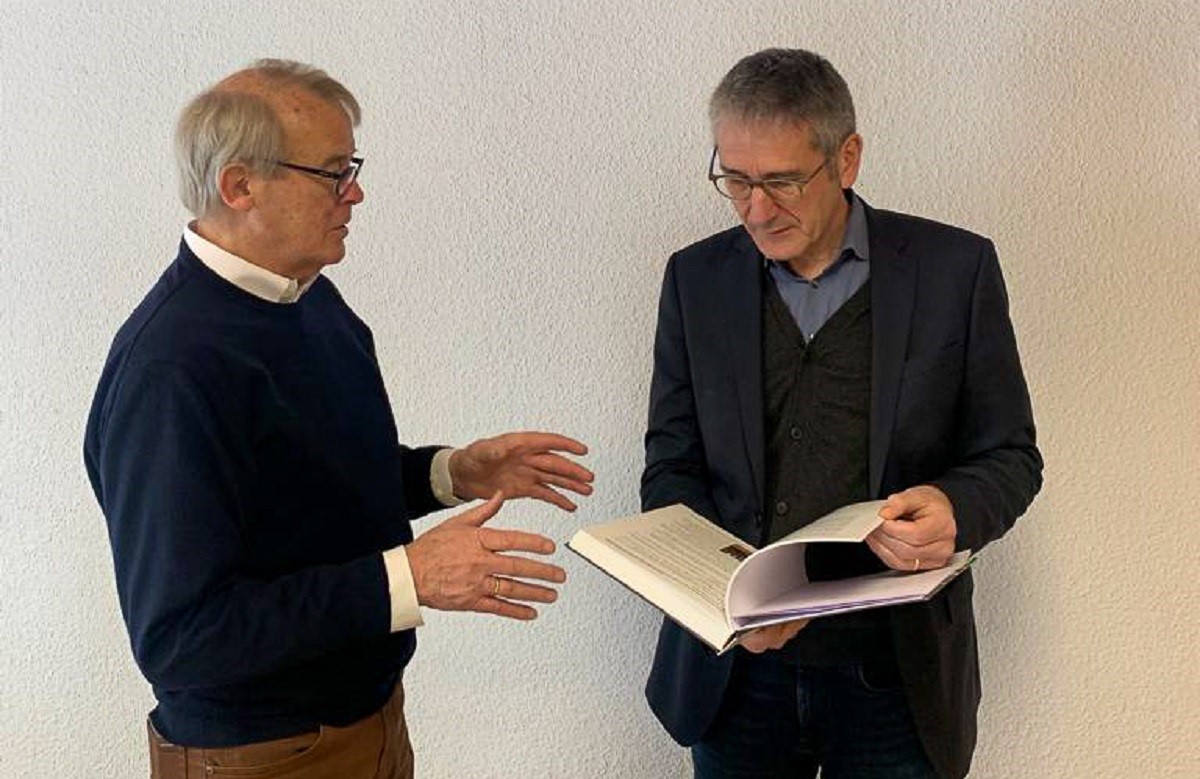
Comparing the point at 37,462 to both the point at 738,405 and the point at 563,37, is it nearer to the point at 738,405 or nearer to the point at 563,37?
the point at 563,37

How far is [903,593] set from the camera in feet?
4.06

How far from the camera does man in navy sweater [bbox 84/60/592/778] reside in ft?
3.93

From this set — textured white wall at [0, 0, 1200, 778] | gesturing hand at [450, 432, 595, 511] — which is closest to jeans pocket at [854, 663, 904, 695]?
gesturing hand at [450, 432, 595, 511]

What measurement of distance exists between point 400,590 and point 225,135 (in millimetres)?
520

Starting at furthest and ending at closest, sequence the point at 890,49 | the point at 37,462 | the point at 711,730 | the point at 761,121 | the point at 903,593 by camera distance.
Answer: the point at 37,462 → the point at 890,49 → the point at 711,730 → the point at 761,121 → the point at 903,593

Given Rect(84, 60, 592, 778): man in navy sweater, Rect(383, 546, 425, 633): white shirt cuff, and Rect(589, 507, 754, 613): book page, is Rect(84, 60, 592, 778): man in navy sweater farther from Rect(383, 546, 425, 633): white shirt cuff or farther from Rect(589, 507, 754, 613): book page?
Rect(589, 507, 754, 613): book page

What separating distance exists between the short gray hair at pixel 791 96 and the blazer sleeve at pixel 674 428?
10.8 inches

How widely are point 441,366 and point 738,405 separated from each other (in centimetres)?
68

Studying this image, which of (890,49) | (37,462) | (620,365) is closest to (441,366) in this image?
(620,365)

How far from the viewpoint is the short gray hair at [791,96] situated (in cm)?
145

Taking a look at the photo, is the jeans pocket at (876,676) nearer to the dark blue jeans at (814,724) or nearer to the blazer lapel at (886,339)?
the dark blue jeans at (814,724)

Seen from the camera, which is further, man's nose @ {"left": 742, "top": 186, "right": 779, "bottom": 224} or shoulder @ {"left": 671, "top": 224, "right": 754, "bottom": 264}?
shoulder @ {"left": 671, "top": 224, "right": 754, "bottom": 264}

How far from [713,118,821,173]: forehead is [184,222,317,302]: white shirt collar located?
0.57 m

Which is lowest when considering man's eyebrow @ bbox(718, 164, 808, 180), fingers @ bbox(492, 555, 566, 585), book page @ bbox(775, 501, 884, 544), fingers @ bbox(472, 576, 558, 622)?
fingers @ bbox(472, 576, 558, 622)
